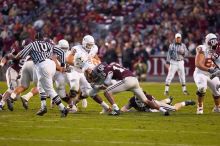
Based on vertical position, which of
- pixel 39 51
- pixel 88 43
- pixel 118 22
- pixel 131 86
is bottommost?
pixel 131 86

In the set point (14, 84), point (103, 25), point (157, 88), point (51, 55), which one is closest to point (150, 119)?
point (51, 55)

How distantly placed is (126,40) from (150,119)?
48.9 feet

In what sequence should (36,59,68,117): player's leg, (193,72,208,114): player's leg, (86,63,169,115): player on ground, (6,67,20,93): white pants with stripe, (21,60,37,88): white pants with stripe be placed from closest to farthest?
1. (36,59,68,117): player's leg
2. (86,63,169,115): player on ground
3. (193,72,208,114): player's leg
4. (21,60,37,88): white pants with stripe
5. (6,67,20,93): white pants with stripe

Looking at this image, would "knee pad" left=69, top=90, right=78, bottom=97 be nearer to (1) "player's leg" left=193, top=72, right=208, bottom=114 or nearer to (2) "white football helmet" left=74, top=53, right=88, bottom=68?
(2) "white football helmet" left=74, top=53, right=88, bottom=68

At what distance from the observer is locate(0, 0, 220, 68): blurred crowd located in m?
27.6

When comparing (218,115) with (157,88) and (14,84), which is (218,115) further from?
(157,88)

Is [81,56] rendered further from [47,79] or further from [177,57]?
[177,57]

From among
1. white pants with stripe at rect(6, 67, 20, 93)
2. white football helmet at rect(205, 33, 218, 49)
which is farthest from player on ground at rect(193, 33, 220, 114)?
white pants with stripe at rect(6, 67, 20, 93)

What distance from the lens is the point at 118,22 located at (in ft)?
98.6

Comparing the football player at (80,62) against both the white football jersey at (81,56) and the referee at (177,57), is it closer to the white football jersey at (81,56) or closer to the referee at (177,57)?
the white football jersey at (81,56)

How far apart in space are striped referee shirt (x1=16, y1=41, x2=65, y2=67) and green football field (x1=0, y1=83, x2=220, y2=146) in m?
1.16

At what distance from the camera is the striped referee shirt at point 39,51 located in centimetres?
1423

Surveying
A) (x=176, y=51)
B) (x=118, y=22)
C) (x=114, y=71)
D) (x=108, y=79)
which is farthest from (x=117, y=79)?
(x=118, y=22)

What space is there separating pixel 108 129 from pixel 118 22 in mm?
17825
